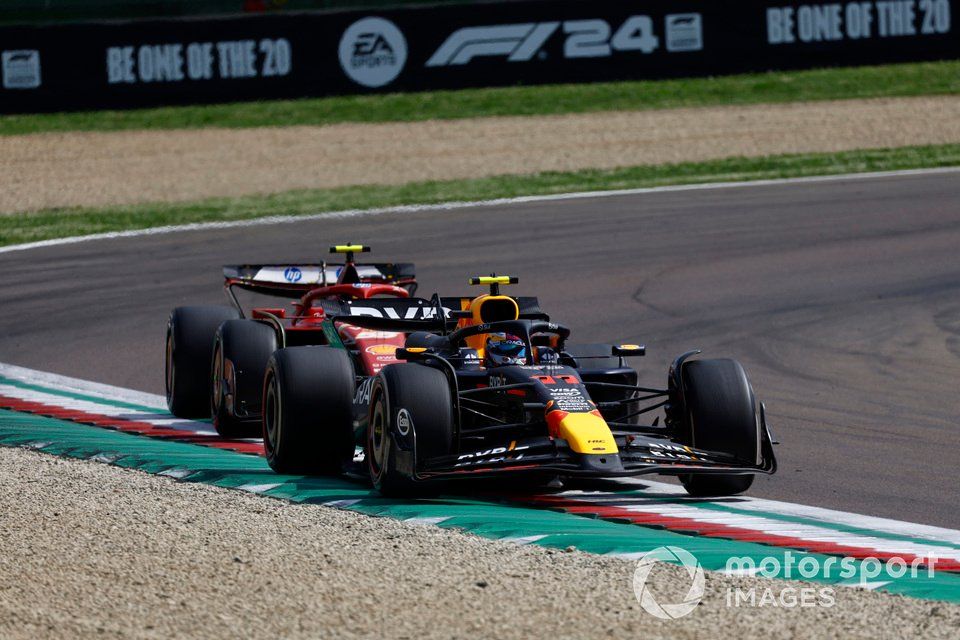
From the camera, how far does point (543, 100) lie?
30.0 meters

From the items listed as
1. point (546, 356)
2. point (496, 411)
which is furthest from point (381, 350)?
point (546, 356)

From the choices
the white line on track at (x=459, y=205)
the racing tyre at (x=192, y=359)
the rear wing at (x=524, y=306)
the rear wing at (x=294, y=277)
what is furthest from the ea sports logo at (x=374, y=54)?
the rear wing at (x=524, y=306)

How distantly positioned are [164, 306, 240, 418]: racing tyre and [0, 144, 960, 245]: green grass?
1042 centimetres

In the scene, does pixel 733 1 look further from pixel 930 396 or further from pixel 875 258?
pixel 930 396

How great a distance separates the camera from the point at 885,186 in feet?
73.9

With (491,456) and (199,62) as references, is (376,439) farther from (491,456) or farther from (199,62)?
(199,62)

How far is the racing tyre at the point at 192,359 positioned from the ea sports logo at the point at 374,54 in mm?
18095

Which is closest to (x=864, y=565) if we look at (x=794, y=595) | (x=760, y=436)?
(x=794, y=595)

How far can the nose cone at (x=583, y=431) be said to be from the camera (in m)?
8.03

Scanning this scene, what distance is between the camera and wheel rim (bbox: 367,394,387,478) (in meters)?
8.54

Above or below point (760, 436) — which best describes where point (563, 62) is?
above

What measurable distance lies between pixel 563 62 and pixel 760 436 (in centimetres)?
2181

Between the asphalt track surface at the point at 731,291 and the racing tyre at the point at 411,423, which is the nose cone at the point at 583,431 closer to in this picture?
the racing tyre at the point at 411,423

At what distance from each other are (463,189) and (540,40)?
6561 millimetres
